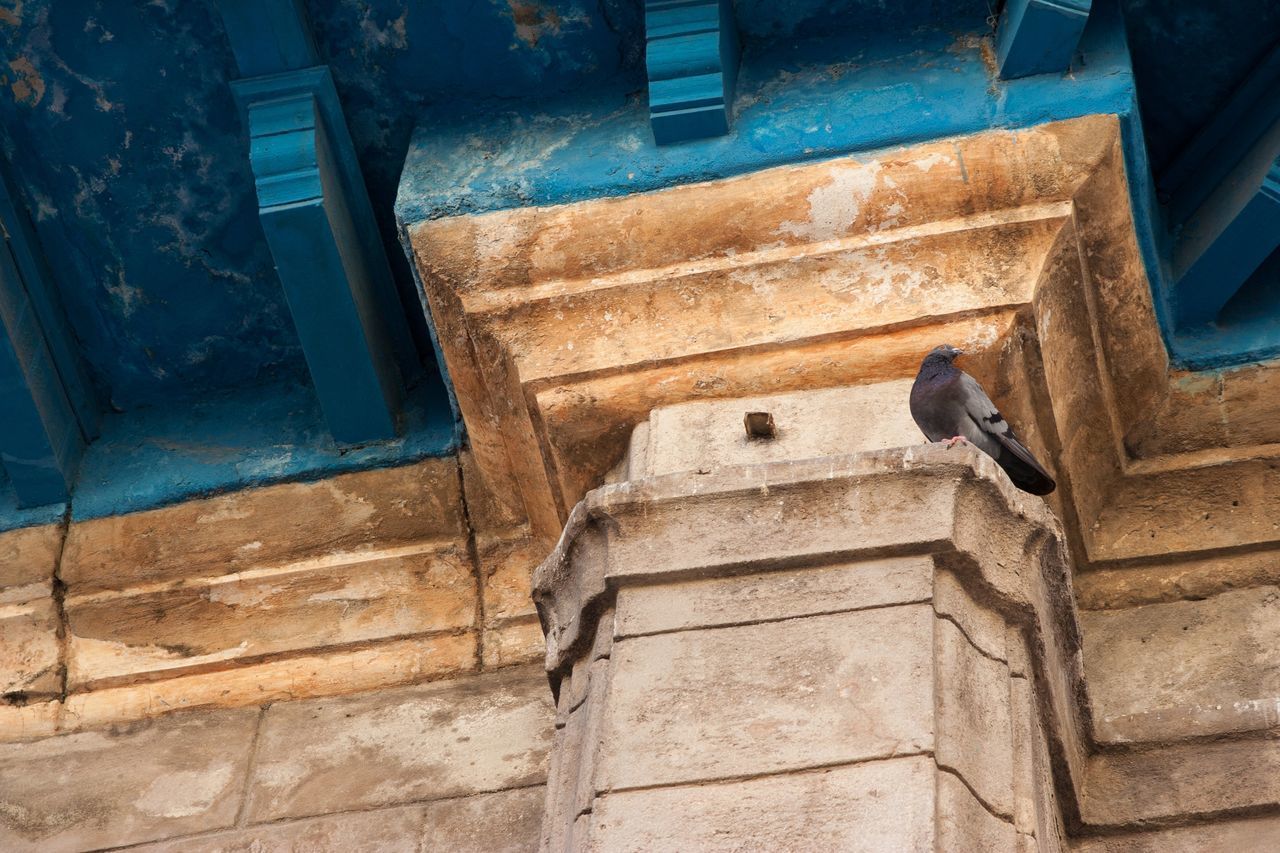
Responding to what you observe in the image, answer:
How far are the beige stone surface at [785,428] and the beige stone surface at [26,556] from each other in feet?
5.55

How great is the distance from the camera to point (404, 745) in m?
4.95

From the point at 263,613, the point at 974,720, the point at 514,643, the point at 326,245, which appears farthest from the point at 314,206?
the point at 974,720

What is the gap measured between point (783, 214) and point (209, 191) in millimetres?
1497

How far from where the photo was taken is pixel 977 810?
11.4ft

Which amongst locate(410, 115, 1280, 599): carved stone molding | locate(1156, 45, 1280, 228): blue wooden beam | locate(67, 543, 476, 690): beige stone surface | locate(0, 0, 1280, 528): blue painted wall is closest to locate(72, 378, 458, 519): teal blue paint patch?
locate(0, 0, 1280, 528): blue painted wall

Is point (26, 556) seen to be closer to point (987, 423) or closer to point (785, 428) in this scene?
point (785, 428)

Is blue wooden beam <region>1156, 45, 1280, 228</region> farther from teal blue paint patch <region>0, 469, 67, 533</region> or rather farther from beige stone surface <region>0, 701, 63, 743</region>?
beige stone surface <region>0, 701, 63, 743</region>

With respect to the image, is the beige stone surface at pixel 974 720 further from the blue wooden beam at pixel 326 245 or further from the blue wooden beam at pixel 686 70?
the blue wooden beam at pixel 326 245

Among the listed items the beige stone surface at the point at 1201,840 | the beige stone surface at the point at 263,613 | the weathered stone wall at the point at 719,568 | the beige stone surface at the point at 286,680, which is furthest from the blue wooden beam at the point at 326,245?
the beige stone surface at the point at 1201,840

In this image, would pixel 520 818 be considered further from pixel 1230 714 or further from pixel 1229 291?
pixel 1229 291

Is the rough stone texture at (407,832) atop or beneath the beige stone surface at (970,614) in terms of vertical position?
beneath

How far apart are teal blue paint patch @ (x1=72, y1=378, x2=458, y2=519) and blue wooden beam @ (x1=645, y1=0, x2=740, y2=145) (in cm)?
98

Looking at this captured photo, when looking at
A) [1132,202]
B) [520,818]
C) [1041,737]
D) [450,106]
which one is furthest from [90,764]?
[1132,202]

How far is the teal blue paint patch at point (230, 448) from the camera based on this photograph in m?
5.39
